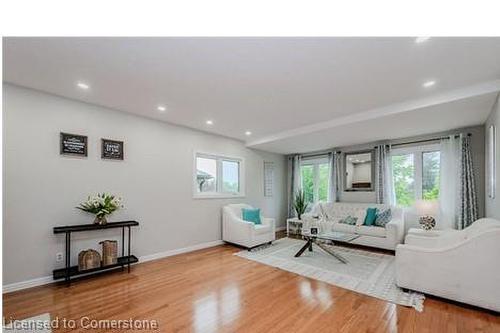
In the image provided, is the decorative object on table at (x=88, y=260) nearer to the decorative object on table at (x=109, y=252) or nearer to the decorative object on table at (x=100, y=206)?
the decorative object on table at (x=109, y=252)

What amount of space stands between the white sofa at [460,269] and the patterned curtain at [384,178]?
2.72 metres

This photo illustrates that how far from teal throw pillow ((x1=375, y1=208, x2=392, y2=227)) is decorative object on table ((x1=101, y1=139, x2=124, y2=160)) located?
5016 millimetres

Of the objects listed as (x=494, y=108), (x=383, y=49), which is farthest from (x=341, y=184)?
(x=383, y=49)

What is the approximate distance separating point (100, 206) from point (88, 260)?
740mm

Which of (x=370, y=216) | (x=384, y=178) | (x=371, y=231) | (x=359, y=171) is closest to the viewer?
(x=371, y=231)

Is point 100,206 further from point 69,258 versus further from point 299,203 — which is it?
point 299,203

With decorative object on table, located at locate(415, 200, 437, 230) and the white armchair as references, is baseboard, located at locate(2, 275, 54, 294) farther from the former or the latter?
decorative object on table, located at locate(415, 200, 437, 230)

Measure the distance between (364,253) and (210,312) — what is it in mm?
3290

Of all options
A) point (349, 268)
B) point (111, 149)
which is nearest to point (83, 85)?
point (111, 149)

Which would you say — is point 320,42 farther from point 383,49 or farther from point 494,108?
point 494,108

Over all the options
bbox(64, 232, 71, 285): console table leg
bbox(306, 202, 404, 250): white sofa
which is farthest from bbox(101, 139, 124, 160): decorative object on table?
bbox(306, 202, 404, 250): white sofa

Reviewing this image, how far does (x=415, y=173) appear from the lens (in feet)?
17.3

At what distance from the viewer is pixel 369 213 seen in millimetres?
5270
